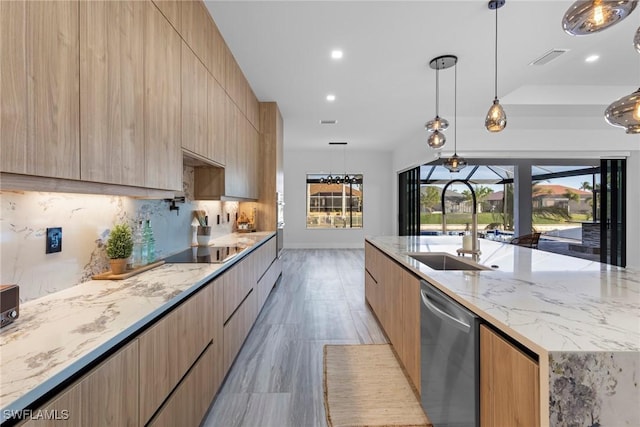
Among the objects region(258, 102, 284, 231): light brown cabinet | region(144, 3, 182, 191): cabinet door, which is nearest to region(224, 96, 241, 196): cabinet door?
region(144, 3, 182, 191): cabinet door

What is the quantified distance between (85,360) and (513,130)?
6.74 m

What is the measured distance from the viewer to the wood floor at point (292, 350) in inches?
74.5

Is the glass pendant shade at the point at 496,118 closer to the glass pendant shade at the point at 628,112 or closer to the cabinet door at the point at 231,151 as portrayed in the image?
the glass pendant shade at the point at 628,112

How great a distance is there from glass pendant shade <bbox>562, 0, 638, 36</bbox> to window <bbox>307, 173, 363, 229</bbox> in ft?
25.6

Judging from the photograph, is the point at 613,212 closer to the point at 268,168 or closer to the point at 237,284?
the point at 268,168

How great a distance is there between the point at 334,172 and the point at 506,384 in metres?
8.37

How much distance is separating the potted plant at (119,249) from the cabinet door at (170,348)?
0.49 m

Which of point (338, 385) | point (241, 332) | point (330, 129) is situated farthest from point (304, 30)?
point (330, 129)

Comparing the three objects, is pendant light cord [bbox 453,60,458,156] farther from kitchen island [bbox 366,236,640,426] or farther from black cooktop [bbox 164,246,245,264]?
black cooktop [bbox 164,246,245,264]

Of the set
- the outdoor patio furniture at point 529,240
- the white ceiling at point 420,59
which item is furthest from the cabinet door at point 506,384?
the outdoor patio furniture at point 529,240

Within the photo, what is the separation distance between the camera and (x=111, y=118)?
54.6 inches

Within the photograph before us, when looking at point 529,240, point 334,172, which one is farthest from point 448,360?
point 334,172

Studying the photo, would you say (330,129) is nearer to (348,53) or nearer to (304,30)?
(348,53)

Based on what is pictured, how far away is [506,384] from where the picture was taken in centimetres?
104
